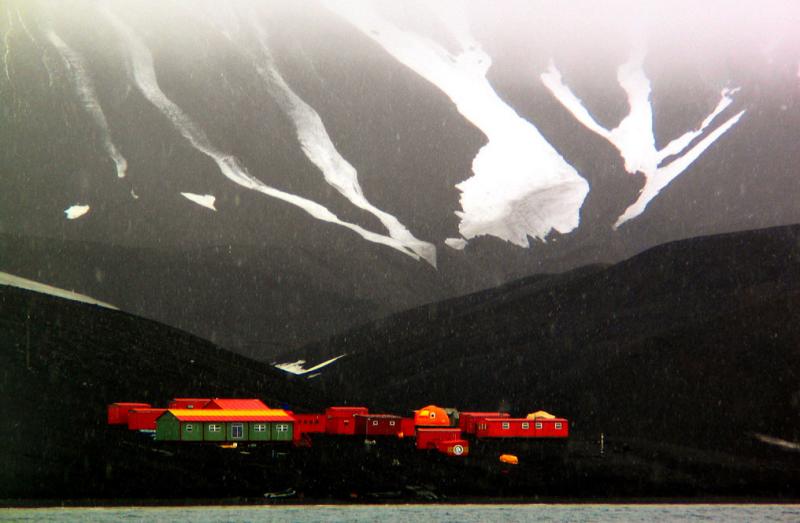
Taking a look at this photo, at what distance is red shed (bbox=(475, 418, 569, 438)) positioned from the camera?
62531 mm

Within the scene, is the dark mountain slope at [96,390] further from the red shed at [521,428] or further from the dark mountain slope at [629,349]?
the dark mountain slope at [629,349]

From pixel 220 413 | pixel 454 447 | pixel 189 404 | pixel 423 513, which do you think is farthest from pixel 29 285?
pixel 423 513

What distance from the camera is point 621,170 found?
19675cm

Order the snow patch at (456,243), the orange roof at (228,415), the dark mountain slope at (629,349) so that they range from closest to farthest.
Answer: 1. the orange roof at (228,415)
2. the dark mountain slope at (629,349)
3. the snow patch at (456,243)

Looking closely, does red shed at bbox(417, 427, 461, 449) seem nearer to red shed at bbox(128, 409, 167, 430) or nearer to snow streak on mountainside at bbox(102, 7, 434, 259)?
red shed at bbox(128, 409, 167, 430)

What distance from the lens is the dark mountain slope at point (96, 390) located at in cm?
4256

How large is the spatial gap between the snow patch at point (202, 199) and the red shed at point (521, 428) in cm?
11927

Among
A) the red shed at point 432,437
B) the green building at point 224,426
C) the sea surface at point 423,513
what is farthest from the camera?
the red shed at point 432,437

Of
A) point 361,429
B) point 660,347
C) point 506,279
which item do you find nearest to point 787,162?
point 506,279

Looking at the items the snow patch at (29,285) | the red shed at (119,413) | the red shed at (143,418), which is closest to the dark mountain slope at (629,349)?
the red shed at (143,418)

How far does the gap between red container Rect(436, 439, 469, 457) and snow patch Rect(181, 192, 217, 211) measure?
126371 mm

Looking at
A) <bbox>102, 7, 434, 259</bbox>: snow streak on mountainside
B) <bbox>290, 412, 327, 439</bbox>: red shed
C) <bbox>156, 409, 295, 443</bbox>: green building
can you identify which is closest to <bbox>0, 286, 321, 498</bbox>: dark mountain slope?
<bbox>156, 409, 295, 443</bbox>: green building

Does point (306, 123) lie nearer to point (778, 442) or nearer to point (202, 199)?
point (202, 199)

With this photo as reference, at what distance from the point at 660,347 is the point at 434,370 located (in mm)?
34872
